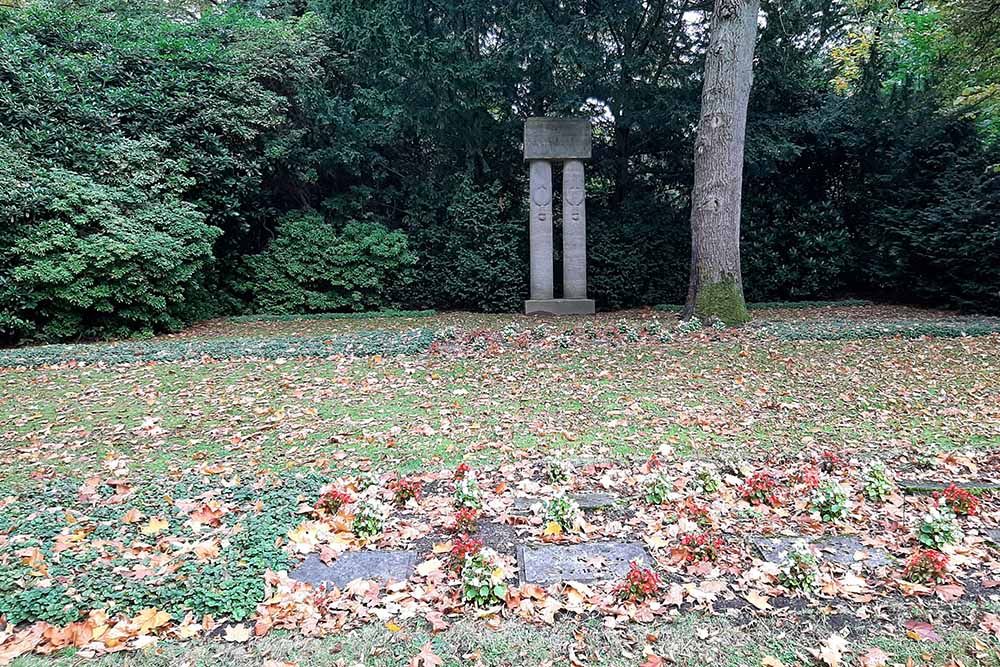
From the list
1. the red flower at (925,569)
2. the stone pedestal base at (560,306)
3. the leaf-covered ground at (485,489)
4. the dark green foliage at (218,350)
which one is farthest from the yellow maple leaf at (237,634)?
the stone pedestal base at (560,306)

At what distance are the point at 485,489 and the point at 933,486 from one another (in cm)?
227

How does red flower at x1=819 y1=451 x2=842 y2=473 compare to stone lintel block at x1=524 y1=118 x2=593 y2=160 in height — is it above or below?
below

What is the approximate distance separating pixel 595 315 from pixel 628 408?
6.27 m

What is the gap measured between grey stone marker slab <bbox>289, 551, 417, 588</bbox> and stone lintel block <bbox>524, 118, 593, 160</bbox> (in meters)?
9.15

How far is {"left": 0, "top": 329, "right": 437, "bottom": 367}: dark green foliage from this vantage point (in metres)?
6.61

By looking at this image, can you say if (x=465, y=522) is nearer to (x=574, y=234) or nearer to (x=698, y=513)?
(x=698, y=513)

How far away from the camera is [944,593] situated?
2.34 metres

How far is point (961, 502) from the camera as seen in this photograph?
9.80ft

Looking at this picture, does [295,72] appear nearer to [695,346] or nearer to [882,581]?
[695,346]

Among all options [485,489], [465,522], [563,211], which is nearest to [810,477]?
[485,489]

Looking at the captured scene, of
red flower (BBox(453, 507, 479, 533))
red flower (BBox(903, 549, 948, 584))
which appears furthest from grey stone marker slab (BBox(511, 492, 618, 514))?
red flower (BBox(903, 549, 948, 584))

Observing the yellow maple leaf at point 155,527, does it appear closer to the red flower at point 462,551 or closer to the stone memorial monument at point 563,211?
the red flower at point 462,551

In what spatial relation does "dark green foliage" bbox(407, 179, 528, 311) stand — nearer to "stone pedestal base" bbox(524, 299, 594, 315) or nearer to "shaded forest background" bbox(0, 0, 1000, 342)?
"shaded forest background" bbox(0, 0, 1000, 342)

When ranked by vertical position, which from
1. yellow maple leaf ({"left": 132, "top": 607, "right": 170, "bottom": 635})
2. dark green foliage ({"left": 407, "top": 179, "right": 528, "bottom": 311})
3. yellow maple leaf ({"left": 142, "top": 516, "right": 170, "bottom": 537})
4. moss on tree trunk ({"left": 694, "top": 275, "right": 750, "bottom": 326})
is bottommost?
yellow maple leaf ({"left": 132, "top": 607, "right": 170, "bottom": 635})
